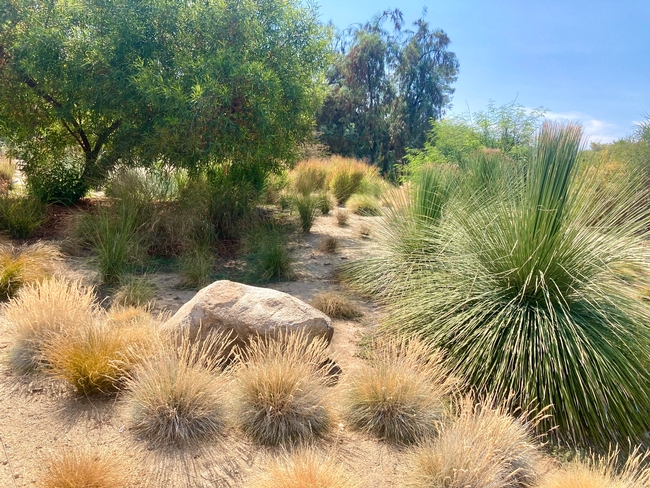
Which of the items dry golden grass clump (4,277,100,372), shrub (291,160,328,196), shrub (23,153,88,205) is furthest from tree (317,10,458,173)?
dry golden grass clump (4,277,100,372)

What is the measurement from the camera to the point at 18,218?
307 inches

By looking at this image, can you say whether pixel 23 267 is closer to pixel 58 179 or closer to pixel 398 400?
pixel 58 179

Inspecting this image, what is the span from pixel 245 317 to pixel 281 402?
1011 millimetres

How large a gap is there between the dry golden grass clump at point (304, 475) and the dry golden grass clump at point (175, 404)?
615 millimetres

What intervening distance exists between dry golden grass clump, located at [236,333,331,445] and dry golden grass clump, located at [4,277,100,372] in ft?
4.95

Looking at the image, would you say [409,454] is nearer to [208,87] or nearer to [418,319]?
[418,319]

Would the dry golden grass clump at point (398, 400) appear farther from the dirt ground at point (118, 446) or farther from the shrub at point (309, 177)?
the shrub at point (309, 177)

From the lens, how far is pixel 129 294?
526cm

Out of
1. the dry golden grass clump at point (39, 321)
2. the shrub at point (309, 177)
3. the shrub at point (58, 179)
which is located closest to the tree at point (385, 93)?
→ the shrub at point (309, 177)

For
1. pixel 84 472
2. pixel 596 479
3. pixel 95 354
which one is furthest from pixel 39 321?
pixel 596 479

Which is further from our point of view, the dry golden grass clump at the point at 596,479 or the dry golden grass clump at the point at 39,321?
the dry golden grass clump at the point at 39,321

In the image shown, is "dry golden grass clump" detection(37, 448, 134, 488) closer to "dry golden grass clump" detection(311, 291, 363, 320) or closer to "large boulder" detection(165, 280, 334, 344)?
"large boulder" detection(165, 280, 334, 344)

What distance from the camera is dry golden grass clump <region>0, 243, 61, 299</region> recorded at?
5.37 meters

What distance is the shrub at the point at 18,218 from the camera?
7.76 m
